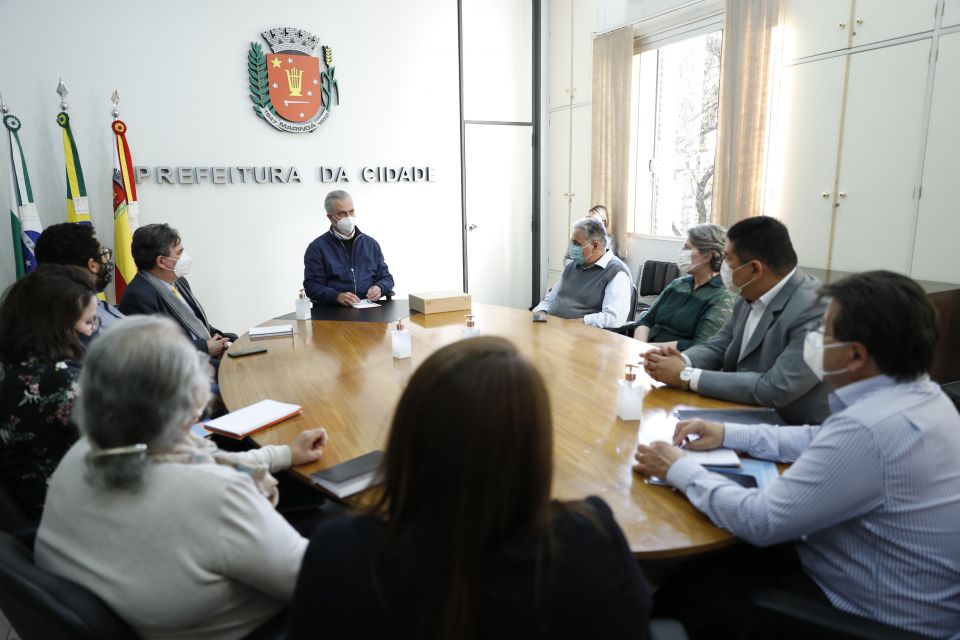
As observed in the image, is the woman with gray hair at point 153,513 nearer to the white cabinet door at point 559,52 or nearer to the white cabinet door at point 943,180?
the white cabinet door at point 943,180

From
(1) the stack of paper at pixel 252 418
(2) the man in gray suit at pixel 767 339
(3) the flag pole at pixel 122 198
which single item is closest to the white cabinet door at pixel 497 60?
(3) the flag pole at pixel 122 198

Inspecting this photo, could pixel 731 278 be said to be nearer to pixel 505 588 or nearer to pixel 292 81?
pixel 505 588

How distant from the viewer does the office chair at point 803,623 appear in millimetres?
1127

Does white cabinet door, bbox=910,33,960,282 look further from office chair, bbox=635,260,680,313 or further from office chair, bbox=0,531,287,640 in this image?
office chair, bbox=0,531,287,640

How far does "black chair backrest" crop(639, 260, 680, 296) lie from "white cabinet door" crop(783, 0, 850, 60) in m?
1.82

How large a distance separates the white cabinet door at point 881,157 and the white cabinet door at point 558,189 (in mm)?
2993

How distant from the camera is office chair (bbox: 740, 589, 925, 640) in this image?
1.13 meters

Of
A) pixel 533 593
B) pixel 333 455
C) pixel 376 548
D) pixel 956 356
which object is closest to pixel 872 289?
pixel 533 593

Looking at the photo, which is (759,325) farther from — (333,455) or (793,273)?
(333,455)

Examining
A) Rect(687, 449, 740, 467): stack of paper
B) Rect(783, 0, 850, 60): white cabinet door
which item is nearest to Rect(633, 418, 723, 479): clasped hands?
Rect(687, 449, 740, 467): stack of paper

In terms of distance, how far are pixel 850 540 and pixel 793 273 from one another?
108 centimetres

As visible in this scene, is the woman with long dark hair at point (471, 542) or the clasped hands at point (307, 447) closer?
the woman with long dark hair at point (471, 542)

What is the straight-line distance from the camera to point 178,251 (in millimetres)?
3211

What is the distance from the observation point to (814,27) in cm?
412
